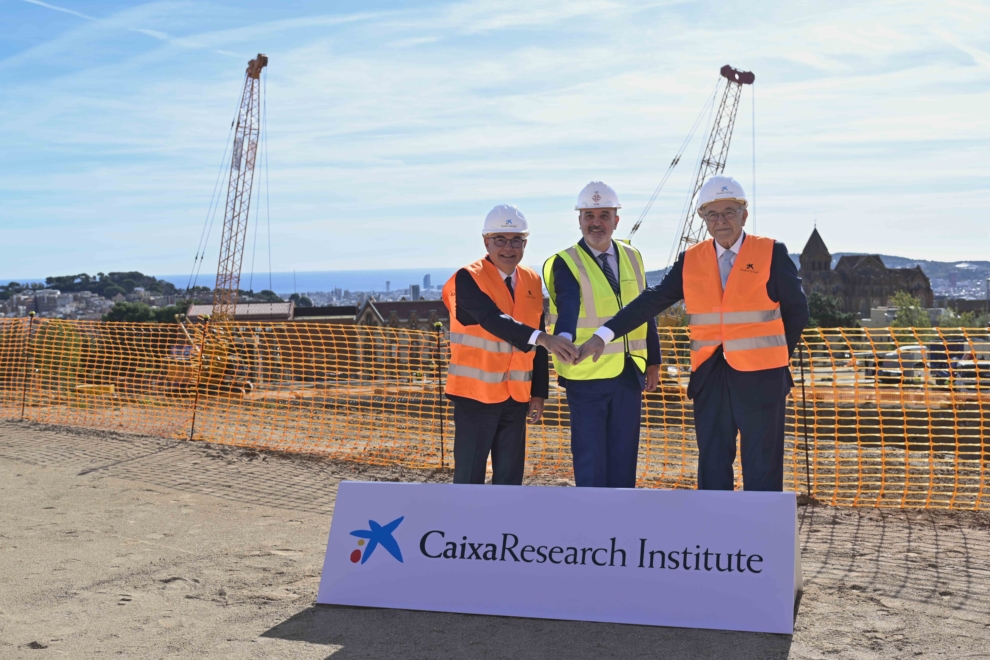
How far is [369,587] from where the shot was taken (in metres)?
4.59

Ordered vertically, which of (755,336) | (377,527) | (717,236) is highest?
(717,236)

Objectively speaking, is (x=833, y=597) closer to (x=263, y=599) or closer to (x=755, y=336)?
(x=755, y=336)

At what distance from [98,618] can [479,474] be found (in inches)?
85.5

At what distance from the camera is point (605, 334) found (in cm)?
502

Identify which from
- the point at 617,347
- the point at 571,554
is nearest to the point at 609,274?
the point at 617,347

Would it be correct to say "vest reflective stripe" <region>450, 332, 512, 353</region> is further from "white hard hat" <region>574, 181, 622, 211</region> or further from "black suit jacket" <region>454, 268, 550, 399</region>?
"white hard hat" <region>574, 181, 622, 211</region>


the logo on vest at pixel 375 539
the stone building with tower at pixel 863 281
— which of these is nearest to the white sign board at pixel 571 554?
the logo on vest at pixel 375 539

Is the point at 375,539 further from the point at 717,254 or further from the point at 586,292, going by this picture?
the point at 717,254

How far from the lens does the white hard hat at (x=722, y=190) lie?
4.84 meters

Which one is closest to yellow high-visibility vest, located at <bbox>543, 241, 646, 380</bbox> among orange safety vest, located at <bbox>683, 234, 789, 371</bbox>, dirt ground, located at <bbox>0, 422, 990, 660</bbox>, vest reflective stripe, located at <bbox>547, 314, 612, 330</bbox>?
vest reflective stripe, located at <bbox>547, 314, 612, 330</bbox>

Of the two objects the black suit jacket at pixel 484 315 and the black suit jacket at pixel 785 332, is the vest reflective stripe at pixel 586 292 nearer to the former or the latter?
the black suit jacket at pixel 785 332

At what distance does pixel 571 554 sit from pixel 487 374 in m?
1.34

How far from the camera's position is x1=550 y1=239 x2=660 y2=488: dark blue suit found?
5.14m

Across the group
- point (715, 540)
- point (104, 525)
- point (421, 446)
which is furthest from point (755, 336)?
point (421, 446)
